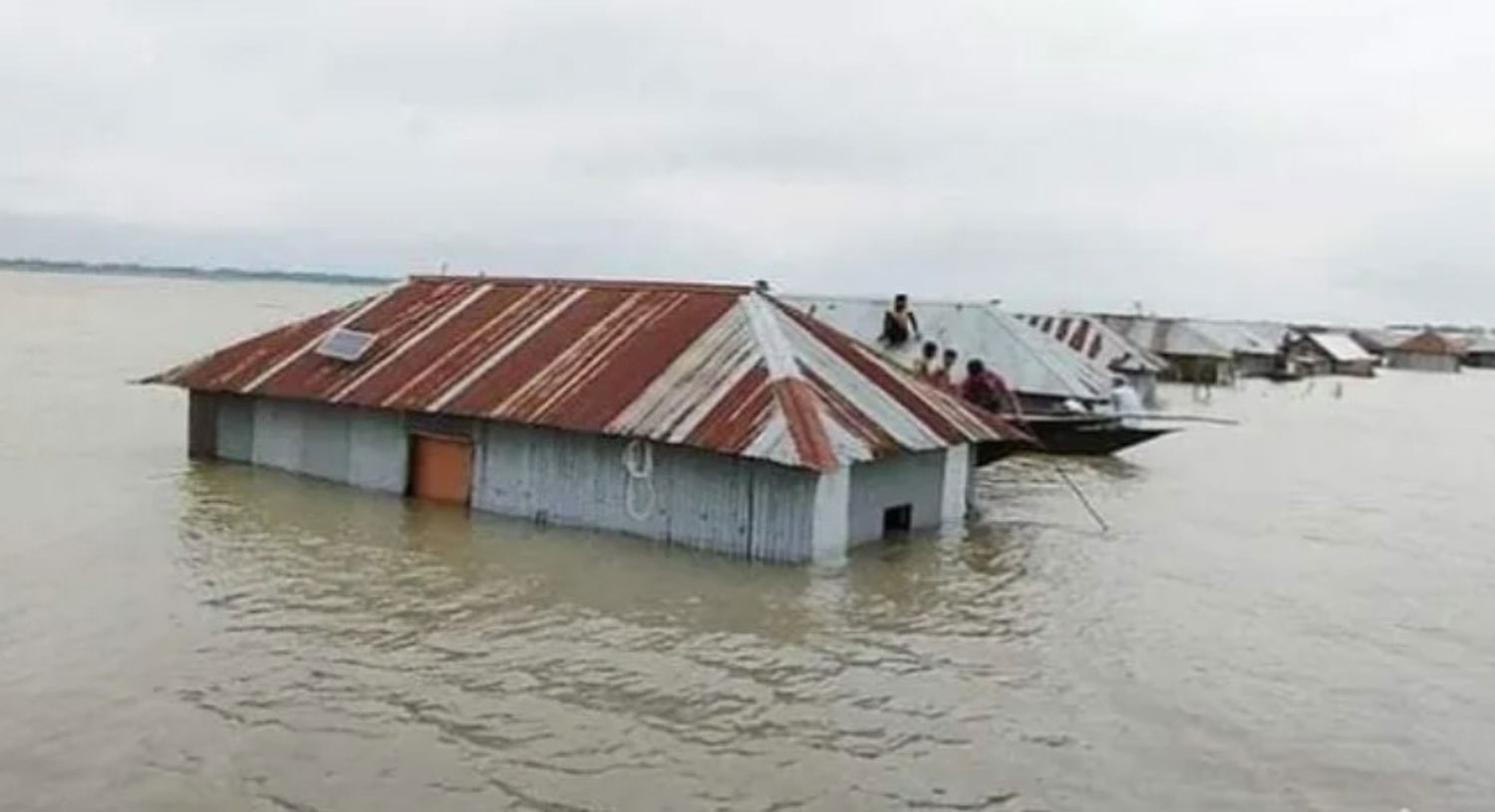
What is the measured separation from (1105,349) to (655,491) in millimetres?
32958

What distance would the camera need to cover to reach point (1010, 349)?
3359cm

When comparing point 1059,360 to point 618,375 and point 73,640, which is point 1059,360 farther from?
point 73,640

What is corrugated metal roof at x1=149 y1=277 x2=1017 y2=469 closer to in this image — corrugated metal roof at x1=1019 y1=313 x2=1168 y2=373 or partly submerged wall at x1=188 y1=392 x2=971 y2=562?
partly submerged wall at x1=188 y1=392 x2=971 y2=562

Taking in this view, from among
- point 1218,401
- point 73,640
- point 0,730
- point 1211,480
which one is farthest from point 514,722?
point 1218,401

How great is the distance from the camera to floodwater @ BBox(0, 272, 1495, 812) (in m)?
9.43

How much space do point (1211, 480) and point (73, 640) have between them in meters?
21.4

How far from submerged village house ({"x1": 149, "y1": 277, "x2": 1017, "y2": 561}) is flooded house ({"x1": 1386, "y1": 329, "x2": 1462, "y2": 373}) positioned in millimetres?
87476

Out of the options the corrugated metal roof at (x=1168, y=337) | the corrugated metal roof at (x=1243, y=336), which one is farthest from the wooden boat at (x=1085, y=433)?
the corrugated metal roof at (x=1243, y=336)

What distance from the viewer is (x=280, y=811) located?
8461mm

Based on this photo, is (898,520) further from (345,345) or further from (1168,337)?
(1168,337)

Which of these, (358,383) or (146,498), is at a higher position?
(358,383)

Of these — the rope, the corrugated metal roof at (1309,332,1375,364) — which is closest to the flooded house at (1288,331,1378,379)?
the corrugated metal roof at (1309,332,1375,364)

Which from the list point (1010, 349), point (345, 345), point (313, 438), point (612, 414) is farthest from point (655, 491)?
point (1010, 349)

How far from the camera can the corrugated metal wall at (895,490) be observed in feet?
55.1
